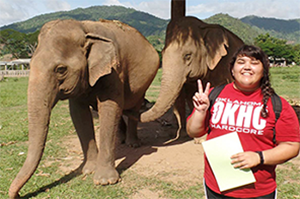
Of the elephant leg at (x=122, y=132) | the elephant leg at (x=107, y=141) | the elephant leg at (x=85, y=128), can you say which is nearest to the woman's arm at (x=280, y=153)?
the elephant leg at (x=107, y=141)

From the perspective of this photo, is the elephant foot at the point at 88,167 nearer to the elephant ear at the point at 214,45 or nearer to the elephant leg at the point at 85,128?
the elephant leg at the point at 85,128

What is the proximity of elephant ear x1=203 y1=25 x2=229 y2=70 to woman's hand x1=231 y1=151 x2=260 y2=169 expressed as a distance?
3.45m

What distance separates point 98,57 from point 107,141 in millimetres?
1253

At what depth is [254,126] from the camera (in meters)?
1.97

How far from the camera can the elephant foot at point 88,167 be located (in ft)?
14.9

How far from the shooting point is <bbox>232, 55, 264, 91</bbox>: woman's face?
1997mm

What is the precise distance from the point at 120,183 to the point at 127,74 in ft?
5.69

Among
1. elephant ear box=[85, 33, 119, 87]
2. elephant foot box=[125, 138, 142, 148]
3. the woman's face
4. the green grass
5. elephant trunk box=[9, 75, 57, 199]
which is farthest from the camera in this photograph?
the green grass

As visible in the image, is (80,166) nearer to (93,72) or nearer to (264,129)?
(93,72)

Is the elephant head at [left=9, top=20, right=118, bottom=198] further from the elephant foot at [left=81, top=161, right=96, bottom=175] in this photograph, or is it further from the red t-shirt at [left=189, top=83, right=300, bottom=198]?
the red t-shirt at [left=189, top=83, right=300, bottom=198]

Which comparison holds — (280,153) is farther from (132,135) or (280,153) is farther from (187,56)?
(132,135)

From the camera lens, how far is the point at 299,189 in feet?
12.8

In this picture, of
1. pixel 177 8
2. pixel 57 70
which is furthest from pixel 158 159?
pixel 177 8

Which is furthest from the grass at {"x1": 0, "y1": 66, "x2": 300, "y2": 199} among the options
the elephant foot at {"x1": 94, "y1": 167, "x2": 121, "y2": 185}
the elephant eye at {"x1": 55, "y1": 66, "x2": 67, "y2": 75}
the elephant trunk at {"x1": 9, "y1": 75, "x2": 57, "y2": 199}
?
the elephant eye at {"x1": 55, "y1": 66, "x2": 67, "y2": 75}
